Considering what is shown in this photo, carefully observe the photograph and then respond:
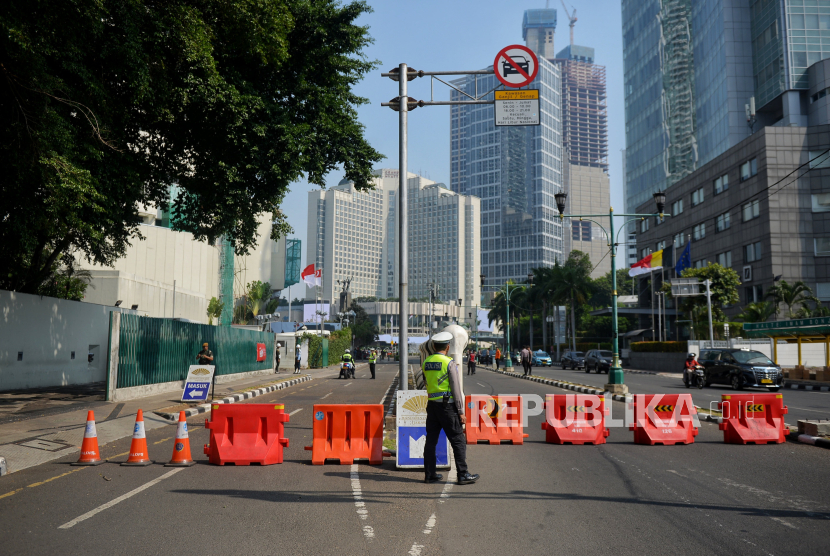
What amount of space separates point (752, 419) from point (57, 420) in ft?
45.2

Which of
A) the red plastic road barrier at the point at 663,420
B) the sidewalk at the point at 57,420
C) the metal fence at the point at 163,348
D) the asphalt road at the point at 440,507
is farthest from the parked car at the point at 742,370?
the metal fence at the point at 163,348

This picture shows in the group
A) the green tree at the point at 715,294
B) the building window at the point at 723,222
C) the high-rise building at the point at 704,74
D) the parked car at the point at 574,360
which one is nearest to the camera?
the green tree at the point at 715,294

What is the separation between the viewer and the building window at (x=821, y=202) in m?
52.2

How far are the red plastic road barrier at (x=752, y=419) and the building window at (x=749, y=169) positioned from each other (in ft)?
163

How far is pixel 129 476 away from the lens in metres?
8.26

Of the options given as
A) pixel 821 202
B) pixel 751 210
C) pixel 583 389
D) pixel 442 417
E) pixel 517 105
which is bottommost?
pixel 583 389

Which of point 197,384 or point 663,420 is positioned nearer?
point 663,420

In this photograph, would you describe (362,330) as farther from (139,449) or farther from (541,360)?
(139,449)

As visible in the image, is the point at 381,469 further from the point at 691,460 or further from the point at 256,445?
the point at 691,460

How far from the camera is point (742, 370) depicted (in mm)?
25484

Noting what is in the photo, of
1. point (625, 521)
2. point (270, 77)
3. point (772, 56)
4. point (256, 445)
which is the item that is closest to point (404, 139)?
point (270, 77)

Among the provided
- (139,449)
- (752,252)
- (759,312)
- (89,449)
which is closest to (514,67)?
(139,449)

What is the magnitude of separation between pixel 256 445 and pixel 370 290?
18784cm

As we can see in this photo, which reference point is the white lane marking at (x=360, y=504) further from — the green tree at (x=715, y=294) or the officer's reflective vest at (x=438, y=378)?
the green tree at (x=715, y=294)
